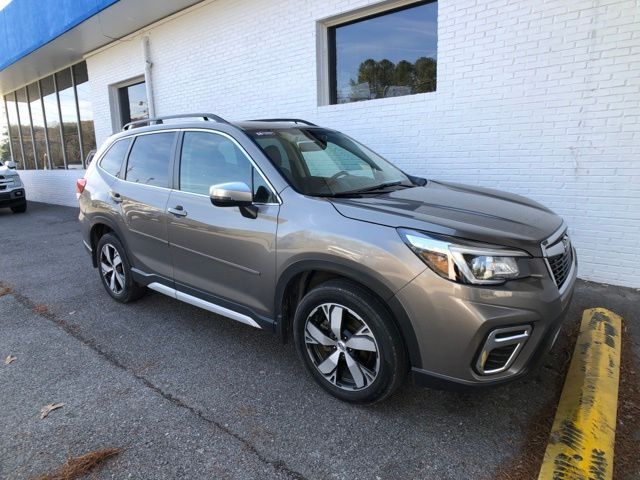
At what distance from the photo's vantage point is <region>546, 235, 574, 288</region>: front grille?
243 centimetres

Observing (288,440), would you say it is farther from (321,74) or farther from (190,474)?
(321,74)

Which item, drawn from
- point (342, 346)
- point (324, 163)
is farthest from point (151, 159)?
point (342, 346)

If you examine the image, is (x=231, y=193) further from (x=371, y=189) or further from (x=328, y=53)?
(x=328, y=53)

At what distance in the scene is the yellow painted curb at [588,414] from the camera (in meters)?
2.07

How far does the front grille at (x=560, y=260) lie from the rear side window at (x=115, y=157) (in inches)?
153

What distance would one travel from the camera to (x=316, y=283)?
9.34ft

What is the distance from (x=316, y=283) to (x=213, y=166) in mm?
1296

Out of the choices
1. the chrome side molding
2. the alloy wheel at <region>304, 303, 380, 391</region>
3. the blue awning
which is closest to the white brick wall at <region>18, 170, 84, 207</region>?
the blue awning

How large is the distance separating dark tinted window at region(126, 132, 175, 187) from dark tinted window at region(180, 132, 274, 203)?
0.78ft

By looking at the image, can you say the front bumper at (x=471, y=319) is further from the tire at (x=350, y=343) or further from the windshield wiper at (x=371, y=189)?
the windshield wiper at (x=371, y=189)

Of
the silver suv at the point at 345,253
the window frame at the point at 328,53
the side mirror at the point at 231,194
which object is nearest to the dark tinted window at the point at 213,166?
the silver suv at the point at 345,253

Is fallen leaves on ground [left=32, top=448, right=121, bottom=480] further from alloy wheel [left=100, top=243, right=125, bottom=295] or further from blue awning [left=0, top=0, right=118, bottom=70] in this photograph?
blue awning [left=0, top=0, right=118, bottom=70]

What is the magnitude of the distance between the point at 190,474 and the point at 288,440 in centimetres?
54

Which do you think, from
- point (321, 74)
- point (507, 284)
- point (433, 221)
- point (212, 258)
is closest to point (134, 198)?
point (212, 258)
